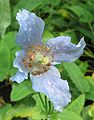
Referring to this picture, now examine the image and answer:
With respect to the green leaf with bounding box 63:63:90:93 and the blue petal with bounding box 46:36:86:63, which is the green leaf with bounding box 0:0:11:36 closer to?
the green leaf with bounding box 63:63:90:93

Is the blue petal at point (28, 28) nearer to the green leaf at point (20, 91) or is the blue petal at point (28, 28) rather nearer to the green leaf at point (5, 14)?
the green leaf at point (20, 91)

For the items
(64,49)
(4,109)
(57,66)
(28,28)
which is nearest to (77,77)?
(57,66)

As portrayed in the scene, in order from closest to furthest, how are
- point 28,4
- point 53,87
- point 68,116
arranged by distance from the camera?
point 53,87 < point 68,116 < point 28,4

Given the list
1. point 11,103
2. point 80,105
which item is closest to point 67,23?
point 11,103

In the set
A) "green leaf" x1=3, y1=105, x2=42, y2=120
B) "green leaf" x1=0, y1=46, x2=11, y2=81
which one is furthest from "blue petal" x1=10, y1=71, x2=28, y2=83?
"green leaf" x1=3, y1=105, x2=42, y2=120

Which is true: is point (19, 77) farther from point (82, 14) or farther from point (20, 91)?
point (82, 14)

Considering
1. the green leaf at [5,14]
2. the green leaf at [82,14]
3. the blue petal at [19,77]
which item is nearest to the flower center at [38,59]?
the blue petal at [19,77]

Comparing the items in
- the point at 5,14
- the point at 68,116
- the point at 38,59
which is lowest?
the point at 68,116

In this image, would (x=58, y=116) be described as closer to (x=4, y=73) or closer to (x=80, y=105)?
(x=80, y=105)
